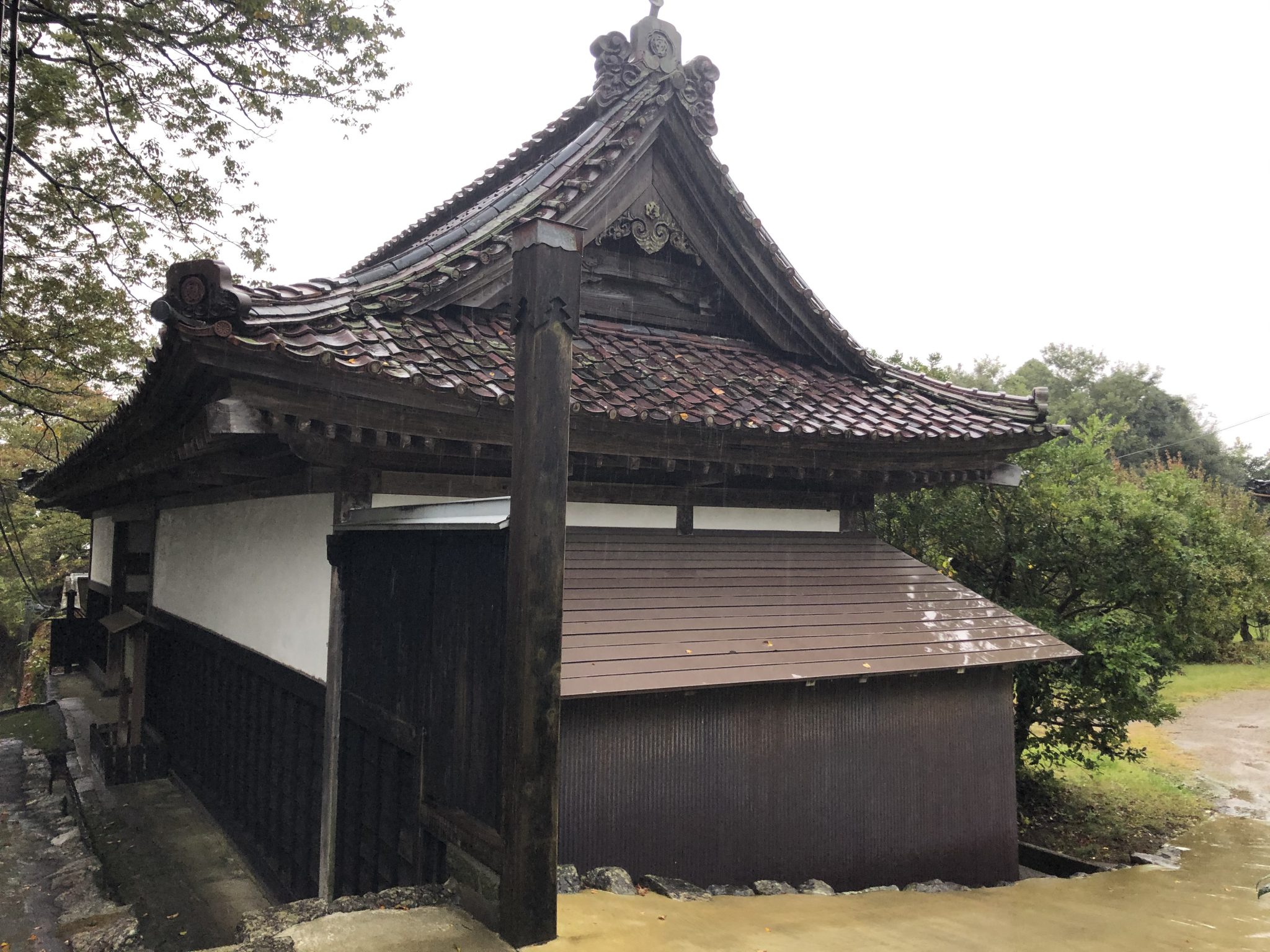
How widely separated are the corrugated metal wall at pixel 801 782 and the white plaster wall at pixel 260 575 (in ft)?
7.45

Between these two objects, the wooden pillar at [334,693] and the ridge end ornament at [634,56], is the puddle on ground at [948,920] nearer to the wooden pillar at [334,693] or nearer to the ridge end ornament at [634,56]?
the wooden pillar at [334,693]

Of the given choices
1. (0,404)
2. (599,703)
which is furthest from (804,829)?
(0,404)

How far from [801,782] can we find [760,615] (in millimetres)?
1217

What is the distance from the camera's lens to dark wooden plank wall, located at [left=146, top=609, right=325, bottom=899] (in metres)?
6.29

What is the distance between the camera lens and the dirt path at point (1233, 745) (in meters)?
13.0

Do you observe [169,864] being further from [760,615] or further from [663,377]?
[663,377]

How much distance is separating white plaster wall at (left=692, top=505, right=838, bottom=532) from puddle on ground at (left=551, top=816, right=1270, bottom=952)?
9.50ft

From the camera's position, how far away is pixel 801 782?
5.95 m

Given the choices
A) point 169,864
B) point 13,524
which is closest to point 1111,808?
point 169,864

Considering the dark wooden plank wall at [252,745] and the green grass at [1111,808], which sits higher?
the dark wooden plank wall at [252,745]

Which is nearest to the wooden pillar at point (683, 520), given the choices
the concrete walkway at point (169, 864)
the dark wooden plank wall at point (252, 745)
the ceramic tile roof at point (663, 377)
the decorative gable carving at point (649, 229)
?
the ceramic tile roof at point (663, 377)

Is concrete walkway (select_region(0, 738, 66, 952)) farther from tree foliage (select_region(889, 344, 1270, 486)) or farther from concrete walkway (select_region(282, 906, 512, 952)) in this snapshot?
tree foliage (select_region(889, 344, 1270, 486))

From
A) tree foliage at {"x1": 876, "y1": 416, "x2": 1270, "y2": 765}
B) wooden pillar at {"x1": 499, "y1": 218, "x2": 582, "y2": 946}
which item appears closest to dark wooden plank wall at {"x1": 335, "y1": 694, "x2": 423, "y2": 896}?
wooden pillar at {"x1": 499, "y1": 218, "x2": 582, "y2": 946}

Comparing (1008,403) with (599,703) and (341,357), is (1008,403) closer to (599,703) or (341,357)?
(599,703)
